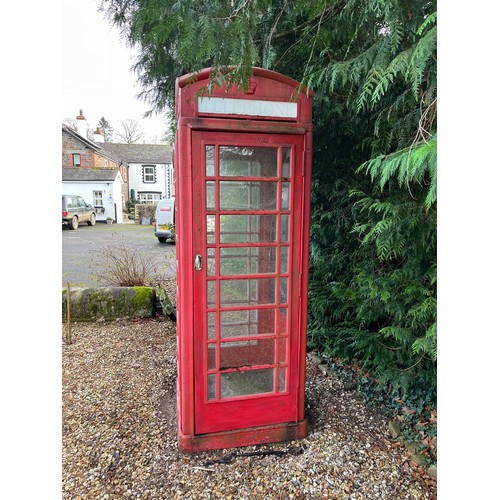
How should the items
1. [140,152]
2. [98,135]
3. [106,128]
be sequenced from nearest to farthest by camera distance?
[98,135] < [140,152] < [106,128]

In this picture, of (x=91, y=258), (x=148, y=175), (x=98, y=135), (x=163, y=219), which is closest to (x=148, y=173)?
(x=148, y=175)

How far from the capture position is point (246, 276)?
90.4 inches

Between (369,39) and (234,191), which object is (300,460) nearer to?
(234,191)

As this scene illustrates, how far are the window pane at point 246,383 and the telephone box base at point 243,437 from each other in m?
0.24

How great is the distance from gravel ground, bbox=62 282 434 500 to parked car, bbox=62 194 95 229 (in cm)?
1436

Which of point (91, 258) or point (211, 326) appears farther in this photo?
point (91, 258)

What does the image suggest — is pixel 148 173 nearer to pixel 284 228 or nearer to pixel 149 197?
pixel 149 197

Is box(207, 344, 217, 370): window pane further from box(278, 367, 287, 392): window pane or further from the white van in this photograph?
the white van

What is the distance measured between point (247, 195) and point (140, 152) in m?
31.4

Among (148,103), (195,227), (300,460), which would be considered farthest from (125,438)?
(148,103)

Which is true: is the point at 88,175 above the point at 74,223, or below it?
above

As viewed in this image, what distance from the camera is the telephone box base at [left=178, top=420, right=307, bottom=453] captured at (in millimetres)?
2344

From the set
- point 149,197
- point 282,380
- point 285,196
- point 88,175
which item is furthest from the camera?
point 149,197

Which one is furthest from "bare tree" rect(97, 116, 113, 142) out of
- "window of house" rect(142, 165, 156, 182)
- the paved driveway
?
the paved driveway
